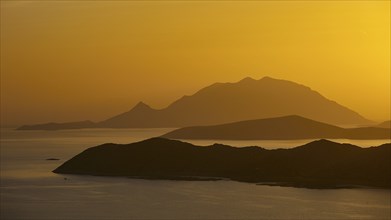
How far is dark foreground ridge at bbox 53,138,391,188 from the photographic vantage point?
102 m

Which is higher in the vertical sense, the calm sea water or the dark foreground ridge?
the dark foreground ridge

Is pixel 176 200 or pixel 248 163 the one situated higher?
pixel 248 163

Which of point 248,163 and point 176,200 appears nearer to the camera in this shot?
point 176,200

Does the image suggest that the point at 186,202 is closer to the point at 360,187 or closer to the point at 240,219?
the point at 240,219

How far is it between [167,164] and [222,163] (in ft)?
29.1

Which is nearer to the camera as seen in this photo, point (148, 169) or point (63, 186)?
point (63, 186)

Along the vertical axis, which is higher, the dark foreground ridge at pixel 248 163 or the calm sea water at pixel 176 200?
the dark foreground ridge at pixel 248 163

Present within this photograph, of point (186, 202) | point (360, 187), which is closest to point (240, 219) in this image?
point (186, 202)

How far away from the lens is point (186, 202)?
3162 inches

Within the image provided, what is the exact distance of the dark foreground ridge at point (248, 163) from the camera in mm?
101500

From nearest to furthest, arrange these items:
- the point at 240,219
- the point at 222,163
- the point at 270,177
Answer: the point at 240,219 < the point at 270,177 < the point at 222,163

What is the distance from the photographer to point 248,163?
113 meters

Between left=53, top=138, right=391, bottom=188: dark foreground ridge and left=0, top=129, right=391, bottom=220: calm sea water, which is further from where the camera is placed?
left=53, top=138, right=391, bottom=188: dark foreground ridge

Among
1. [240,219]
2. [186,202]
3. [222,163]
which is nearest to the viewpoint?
[240,219]
